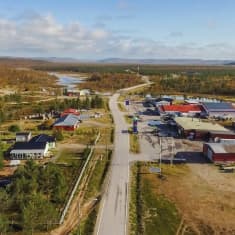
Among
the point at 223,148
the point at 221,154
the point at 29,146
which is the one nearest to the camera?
the point at 221,154

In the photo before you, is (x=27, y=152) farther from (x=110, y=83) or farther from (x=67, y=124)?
(x=110, y=83)

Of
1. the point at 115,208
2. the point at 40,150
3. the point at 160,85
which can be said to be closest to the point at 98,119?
the point at 40,150

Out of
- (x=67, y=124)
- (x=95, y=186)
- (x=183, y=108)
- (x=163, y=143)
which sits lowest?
(x=95, y=186)

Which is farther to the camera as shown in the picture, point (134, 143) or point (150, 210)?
point (134, 143)

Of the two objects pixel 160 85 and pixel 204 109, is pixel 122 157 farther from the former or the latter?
pixel 160 85

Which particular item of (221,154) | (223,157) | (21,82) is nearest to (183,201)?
(221,154)

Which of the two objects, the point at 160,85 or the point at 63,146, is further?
the point at 160,85

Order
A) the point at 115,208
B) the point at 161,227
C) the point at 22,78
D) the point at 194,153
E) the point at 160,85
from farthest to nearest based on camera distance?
the point at 22,78 < the point at 160,85 < the point at 194,153 < the point at 115,208 < the point at 161,227

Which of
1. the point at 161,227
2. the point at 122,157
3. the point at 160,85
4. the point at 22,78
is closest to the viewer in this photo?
the point at 161,227
